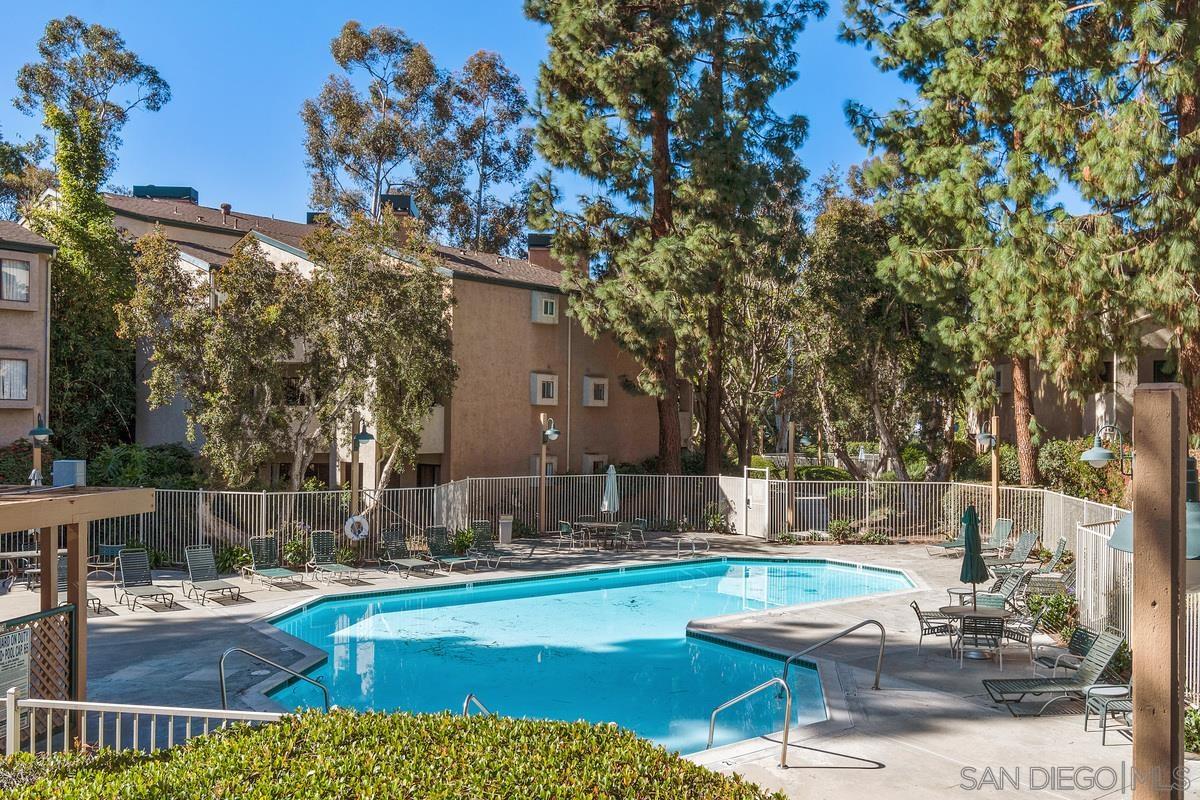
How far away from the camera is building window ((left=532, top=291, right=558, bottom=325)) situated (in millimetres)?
29000

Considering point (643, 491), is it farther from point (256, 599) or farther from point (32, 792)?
point (32, 792)

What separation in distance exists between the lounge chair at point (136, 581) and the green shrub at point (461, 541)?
6.66m

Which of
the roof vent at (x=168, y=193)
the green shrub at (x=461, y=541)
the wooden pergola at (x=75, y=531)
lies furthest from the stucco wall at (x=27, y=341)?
the roof vent at (x=168, y=193)

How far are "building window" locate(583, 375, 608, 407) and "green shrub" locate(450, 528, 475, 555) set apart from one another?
31.0ft

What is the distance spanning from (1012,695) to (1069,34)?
15.1m

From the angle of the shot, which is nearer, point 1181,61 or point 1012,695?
point 1012,695

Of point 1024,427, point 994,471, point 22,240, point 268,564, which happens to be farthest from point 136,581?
point 1024,427

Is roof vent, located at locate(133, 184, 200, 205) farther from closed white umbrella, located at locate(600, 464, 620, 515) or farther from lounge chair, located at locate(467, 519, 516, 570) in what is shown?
lounge chair, located at locate(467, 519, 516, 570)

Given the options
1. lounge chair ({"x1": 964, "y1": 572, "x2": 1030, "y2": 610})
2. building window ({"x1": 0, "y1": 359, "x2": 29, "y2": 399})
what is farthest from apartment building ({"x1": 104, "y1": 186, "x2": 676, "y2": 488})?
lounge chair ({"x1": 964, "y1": 572, "x2": 1030, "y2": 610})

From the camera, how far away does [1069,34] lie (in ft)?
64.1

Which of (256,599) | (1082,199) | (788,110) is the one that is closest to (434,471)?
(256,599)

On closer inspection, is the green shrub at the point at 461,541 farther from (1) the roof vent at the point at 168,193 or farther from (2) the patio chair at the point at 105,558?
(1) the roof vent at the point at 168,193

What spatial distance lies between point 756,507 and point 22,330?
2052cm

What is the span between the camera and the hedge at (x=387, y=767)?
5.42 m
